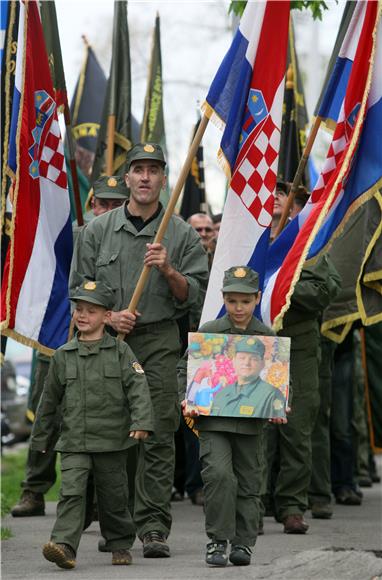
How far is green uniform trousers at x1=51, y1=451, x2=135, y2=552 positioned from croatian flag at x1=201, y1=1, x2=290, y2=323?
1.28 m

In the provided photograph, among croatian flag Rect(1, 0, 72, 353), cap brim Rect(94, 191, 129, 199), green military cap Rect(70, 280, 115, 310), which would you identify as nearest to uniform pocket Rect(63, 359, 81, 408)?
green military cap Rect(70, 280, 115, 310)

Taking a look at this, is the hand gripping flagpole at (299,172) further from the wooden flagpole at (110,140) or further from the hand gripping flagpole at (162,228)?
the wooden flagpole at (110,140)

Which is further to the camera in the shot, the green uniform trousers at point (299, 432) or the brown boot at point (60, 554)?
the green uniform trousers at point (299, 432)

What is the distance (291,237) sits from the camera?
10.2 m

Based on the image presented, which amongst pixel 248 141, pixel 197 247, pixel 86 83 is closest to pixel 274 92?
pixel 248 141

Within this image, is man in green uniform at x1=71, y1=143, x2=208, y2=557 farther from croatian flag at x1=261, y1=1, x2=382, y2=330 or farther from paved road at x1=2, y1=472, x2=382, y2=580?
croatian flag at x1=261, y1=1, x2=382, y2=330

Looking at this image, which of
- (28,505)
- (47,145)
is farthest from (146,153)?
(28,505)

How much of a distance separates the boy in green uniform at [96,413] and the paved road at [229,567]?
321 mm

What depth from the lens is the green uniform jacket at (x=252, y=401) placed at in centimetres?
925

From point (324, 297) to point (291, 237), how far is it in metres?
1.22

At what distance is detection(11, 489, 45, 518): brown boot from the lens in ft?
39.3

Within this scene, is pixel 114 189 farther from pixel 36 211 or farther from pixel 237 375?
pixel 237 375

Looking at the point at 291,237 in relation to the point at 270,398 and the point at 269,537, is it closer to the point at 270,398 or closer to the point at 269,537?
the point at 270,398

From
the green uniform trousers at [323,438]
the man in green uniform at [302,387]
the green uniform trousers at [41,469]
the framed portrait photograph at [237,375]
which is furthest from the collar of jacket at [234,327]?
the green uniform trousers at [323,438]
